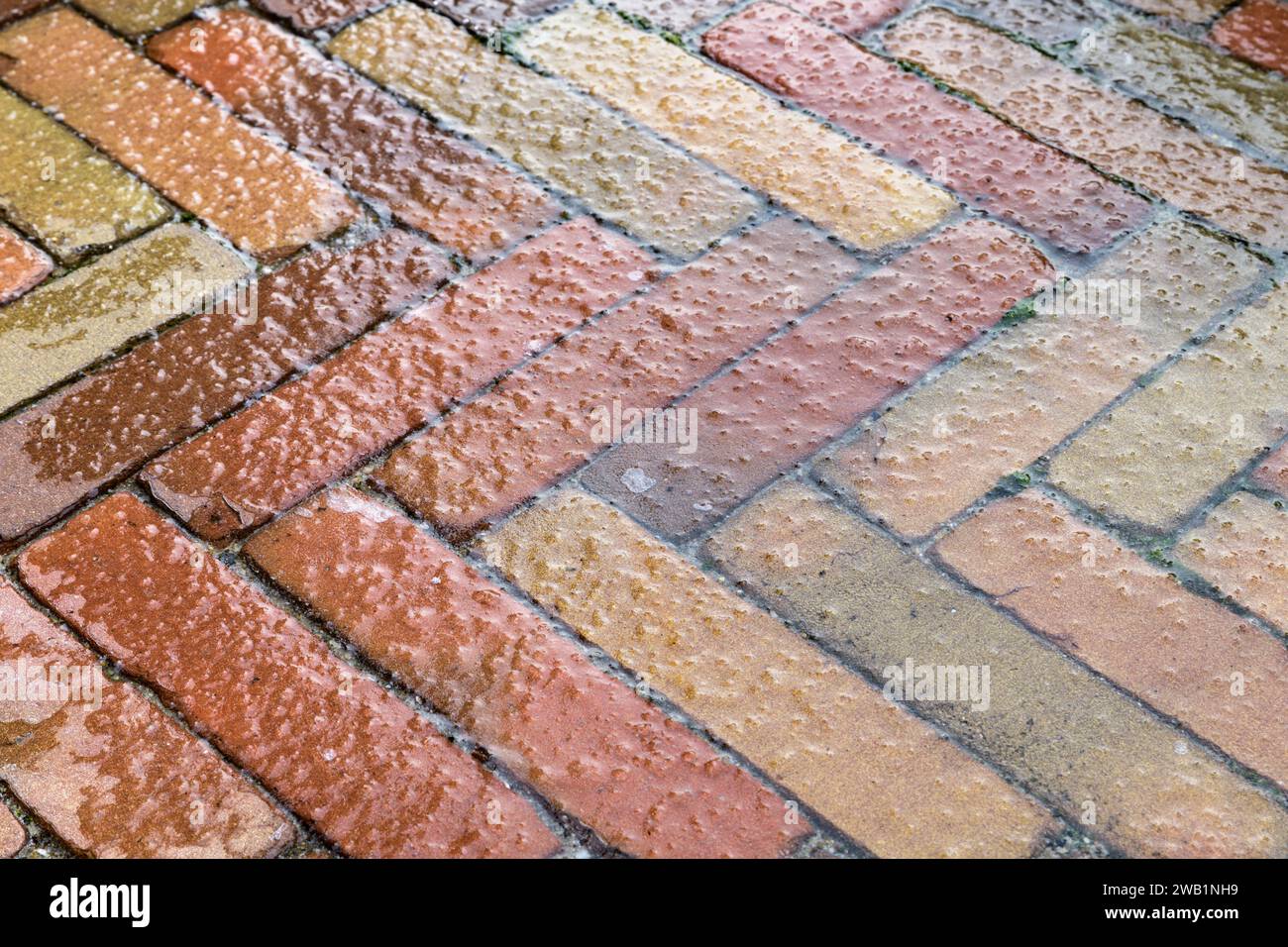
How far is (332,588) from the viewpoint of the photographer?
1.67 meters

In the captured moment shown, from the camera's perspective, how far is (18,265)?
2045 mm

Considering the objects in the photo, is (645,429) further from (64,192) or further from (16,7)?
(16,7)

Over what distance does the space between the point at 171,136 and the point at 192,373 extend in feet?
1.84

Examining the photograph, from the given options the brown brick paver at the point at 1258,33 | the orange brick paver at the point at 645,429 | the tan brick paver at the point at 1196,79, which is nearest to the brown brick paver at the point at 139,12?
A: the orange brick paver at the point at 645,429

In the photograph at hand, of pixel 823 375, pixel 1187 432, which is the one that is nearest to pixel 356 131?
pixel 823 375

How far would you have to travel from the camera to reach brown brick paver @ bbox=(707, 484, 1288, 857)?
58.4 inches

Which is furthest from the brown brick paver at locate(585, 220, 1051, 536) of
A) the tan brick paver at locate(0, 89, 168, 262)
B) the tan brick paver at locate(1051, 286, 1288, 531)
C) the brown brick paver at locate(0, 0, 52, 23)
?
the brown brick paver at locate(0, 0, 52, 23)

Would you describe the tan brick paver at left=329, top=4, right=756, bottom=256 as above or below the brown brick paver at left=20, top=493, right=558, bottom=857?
above

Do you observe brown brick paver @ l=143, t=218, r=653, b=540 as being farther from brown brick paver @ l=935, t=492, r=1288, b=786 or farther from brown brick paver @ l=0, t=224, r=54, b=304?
brown brick paver @ l=935, t=492, r=1288, b=786

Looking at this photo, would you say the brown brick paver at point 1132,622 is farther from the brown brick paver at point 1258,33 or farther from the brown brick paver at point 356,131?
the brown brick paver at point 1258,33

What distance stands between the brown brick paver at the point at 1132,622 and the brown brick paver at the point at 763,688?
0.75 ft

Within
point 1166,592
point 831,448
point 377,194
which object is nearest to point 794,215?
point 831,448

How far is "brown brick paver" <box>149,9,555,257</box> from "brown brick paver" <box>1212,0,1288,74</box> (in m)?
1.30

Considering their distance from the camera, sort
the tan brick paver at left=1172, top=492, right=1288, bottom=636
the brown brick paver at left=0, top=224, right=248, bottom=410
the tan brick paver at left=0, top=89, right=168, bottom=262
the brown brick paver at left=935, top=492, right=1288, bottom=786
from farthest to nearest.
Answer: the tan brick paver at left=0, top=89, right=168, bottom=262 < the brown brick paver at left=0, top=224, right=248, bottom=410 < the tan brick paver at left=1172, top=492, right=1288, bottom=636 < the brown brick paver at left=935, top=492, right=1288, bottom=786
